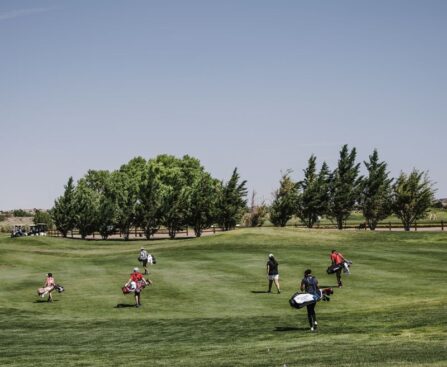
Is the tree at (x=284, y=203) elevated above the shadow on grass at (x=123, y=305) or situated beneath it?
elevated above

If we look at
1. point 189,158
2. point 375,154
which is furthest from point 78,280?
point 189,158

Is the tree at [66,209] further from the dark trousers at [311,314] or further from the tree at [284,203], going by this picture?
the dark trousers at [311,314]

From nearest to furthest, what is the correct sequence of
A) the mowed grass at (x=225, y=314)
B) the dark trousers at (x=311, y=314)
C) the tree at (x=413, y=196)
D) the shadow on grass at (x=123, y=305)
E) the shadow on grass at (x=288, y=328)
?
the mowed grass at (x=225, y=314) < the dark trousers at (x=311, y=314) < the shadow on grass at (x=288, y=328) < the shadow on grass at (x=123, y=305) < the tree at (x=413, y=196)

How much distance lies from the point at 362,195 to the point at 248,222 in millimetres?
29119

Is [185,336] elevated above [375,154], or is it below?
below

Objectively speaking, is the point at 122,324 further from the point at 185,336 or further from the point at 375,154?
the point at 375,154

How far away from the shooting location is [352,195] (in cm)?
8900

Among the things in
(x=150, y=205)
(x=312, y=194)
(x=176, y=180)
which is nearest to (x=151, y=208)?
(x=150, y=205)

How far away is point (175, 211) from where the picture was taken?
9731 cm

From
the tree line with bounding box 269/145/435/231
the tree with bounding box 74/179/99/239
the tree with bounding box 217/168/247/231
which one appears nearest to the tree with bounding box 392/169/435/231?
the tree line with bounding box 269/145/435/231

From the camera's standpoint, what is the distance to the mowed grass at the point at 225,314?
57.1 feet

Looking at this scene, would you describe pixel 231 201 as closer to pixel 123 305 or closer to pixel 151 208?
pixel 151 208

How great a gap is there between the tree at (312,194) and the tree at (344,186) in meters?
1.19

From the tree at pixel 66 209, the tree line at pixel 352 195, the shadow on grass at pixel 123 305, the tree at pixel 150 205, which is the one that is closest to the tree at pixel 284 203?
the tree line at pixel 352 195
